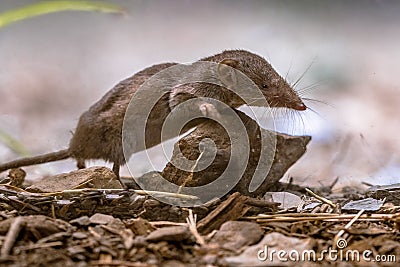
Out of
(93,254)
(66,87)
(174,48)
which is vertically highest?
(174,48)

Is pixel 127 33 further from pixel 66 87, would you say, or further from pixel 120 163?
pixel 120 163

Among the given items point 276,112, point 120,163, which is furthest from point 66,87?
point 276,112

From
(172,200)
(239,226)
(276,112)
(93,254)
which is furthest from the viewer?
(276,112)

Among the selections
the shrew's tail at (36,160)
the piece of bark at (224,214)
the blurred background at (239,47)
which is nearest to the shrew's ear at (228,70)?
the blurred background at (239,47)

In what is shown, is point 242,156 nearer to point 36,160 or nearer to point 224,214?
point 224,214

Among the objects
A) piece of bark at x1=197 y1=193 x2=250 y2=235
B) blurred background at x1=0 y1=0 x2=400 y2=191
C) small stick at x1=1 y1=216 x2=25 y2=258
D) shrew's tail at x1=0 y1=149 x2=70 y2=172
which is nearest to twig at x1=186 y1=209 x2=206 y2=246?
piece of bark at x1=197 y1=193 x2=250 y2=235

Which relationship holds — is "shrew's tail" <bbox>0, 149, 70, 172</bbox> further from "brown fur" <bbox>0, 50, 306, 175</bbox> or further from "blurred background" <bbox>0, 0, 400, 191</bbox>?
"blurred background" <bbox>0, 0, 400, 191</bbox>

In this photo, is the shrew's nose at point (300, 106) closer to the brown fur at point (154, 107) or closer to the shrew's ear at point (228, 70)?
the brown fur at point (154, 107)
